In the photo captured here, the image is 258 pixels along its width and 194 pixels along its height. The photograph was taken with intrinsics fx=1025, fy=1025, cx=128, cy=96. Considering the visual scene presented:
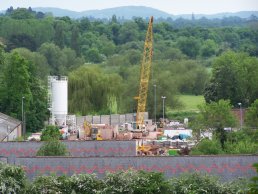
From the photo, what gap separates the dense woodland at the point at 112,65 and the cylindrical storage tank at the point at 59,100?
57cm

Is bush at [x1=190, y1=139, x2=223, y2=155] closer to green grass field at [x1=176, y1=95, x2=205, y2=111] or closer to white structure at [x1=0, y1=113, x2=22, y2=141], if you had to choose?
white structure at [x1=0, y1=113, x2=22, y2=141]

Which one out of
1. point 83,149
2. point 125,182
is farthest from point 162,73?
point 125,182

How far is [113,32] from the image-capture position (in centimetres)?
11381

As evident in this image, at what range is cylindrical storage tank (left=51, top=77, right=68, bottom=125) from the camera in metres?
51.9

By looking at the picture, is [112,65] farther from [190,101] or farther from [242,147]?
[242,147]

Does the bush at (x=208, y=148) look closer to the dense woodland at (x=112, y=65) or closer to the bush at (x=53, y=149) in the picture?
the bush at (x=53, y=149)

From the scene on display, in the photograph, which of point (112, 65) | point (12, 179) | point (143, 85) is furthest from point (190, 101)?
point (12, 179)

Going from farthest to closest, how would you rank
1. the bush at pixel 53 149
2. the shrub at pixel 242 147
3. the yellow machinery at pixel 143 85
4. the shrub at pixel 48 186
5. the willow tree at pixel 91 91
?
the willow tree at pixel 91 91
the yellow machinery at pixel 143 85
the shrub at pixel 242 147
the bush at pixel 53 149
the shrub at pixel 48 186

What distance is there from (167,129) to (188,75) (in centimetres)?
2212

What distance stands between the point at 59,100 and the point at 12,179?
29514 mm

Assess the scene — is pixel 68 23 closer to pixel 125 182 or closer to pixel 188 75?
pixel 188 75

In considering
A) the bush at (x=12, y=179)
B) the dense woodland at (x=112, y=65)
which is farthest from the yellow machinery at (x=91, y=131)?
the bush at (x=12, y=179)

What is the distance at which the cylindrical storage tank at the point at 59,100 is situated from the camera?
51.9 m

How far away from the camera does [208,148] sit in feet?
109
